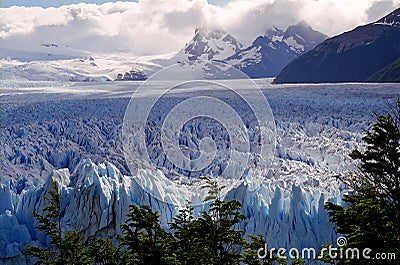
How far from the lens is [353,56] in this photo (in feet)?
193

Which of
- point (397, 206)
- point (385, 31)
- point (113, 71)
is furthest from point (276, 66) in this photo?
point (397, 206)

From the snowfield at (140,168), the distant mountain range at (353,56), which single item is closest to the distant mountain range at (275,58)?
the distant mountain range at (353,56)

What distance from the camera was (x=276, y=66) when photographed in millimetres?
107375

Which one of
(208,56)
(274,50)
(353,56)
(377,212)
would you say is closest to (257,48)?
(274,50)

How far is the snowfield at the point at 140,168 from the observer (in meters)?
12.3

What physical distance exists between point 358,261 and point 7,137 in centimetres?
1450

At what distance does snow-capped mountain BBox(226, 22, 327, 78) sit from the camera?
103750 millimetres

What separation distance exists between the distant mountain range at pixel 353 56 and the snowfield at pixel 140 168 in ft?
118

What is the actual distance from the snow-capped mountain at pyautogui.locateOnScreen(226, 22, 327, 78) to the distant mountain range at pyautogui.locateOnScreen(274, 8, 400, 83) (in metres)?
36.4

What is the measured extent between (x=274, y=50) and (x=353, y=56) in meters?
54.1

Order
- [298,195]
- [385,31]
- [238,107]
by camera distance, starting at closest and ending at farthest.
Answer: [298,195], [238,107], [385,31]

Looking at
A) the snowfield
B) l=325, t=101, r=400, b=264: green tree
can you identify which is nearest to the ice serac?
the snowfield

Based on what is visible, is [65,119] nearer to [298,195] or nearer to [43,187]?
[43,187]

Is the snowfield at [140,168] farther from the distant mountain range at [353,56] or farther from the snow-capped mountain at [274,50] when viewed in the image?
the snow-capped mountain at [274,50]
